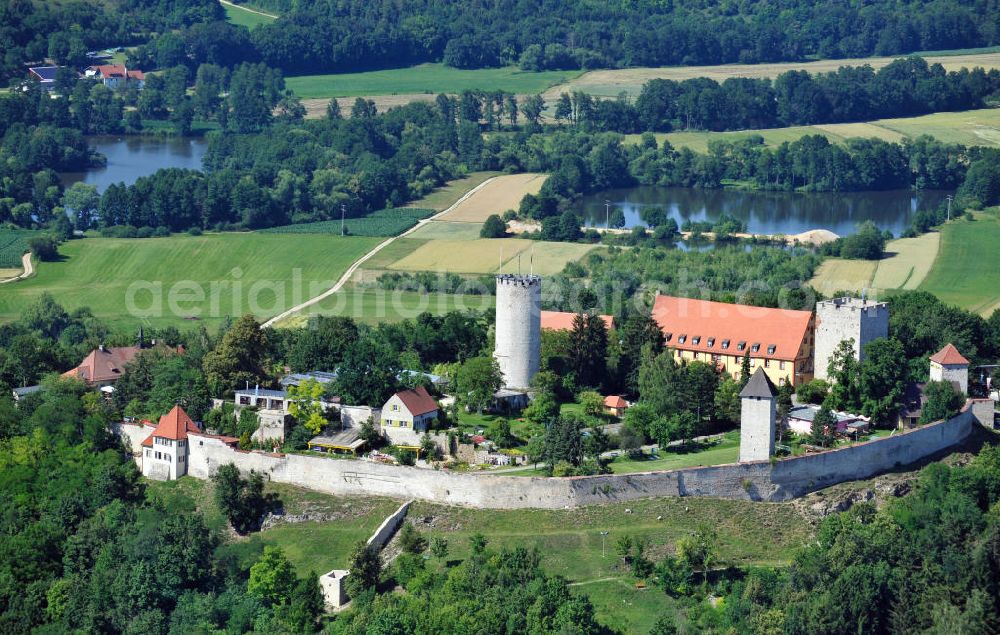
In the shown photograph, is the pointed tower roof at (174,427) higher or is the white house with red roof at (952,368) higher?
the white house with red roof at (952,368)

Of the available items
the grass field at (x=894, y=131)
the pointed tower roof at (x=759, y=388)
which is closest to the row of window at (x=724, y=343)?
the pointed tower roof at (x=759, y=388)

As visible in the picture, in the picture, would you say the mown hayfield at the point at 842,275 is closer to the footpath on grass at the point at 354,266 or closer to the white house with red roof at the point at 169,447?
the footpath on grass at the point at 354,266

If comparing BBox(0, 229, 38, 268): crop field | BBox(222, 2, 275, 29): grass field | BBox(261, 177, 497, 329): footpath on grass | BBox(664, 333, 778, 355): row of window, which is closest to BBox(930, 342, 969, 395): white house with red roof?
BBox(664, 333, 778, 355): row of window

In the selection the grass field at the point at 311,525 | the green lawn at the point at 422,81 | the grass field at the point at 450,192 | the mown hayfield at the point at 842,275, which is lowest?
the grass field at the point at 311,525

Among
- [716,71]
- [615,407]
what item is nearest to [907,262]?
[615,407]

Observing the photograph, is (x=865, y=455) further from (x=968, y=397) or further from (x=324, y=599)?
(x=324, y=599)

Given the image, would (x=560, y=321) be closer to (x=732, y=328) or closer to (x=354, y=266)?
(x=732, y=328)

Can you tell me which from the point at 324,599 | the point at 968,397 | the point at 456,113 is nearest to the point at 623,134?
the point at 456,113
